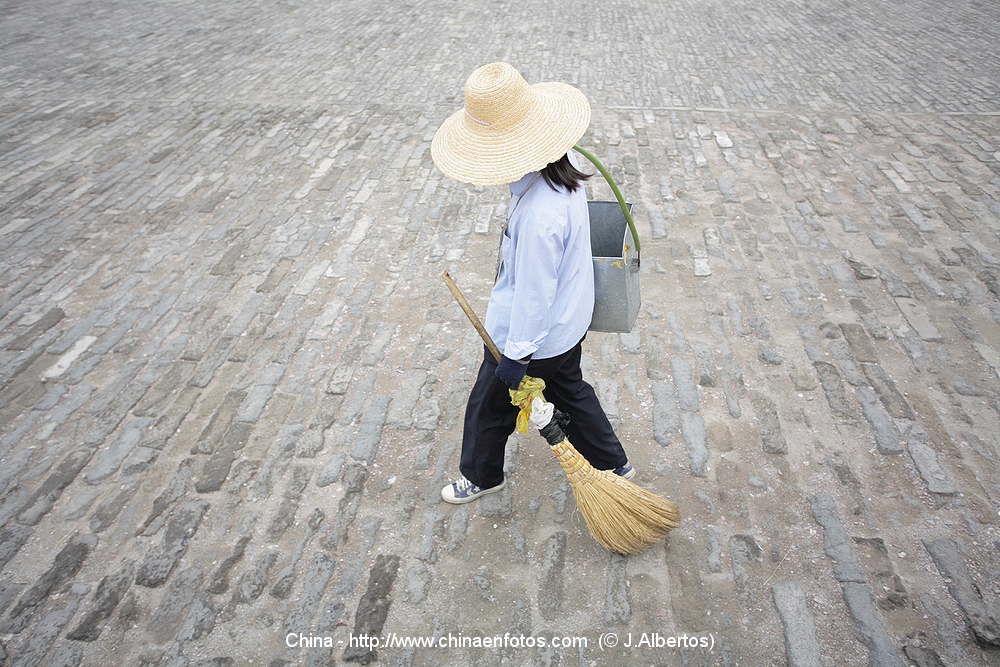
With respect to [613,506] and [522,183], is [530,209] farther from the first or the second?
[613,506]

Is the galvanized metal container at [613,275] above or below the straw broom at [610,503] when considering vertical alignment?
above

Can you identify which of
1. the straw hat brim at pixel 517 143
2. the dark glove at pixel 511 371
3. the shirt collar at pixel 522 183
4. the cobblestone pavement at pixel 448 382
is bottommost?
the cobblestone pavement at pixel 448 382

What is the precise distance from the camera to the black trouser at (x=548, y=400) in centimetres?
293

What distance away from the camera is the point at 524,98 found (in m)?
2.56

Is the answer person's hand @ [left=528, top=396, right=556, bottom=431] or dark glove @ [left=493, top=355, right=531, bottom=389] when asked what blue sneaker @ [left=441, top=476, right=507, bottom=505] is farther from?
dark glove @ [left=493, top=355, right=531, bottom=389]

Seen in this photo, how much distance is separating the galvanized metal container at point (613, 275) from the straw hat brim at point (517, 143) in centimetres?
50

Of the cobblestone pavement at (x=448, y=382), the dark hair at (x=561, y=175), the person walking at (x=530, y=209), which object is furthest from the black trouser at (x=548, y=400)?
the dark hair at (x=561, y=175)

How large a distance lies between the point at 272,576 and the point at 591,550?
5.11ft

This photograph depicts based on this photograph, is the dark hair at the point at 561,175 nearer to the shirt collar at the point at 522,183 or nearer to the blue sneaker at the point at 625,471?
the shirt collar at the point at 522,183

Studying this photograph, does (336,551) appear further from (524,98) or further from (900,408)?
(900,408)

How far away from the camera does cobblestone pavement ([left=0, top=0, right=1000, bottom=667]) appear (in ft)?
9.64

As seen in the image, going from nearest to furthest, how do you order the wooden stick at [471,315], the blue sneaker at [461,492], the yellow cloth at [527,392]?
1. the wooden stick at [471,315]
2. the yellow cloth at [527,392]
3. the blue sneaker at [461,492]

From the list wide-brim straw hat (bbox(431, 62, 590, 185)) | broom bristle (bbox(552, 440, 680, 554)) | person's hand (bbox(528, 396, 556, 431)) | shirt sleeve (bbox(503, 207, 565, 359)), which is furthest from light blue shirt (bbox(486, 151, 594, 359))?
broom bristle (bbox(552, 440, 680, 554))

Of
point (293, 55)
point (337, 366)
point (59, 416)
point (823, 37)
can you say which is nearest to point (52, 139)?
point (293, 55)
